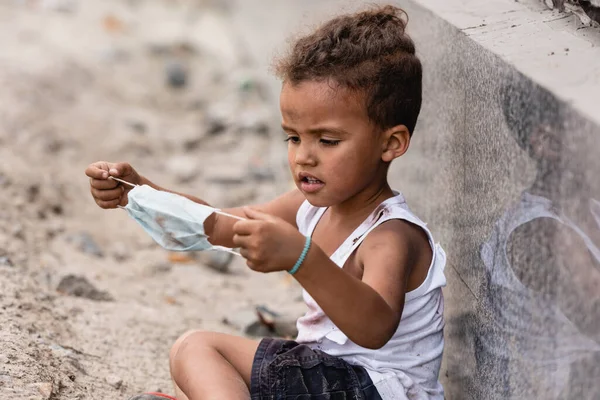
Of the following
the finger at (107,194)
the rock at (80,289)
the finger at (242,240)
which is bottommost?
the rock at (80,289)

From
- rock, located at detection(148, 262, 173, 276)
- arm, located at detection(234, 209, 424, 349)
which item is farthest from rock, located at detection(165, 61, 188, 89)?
arm, located at detection(234, 209, 424, 349)

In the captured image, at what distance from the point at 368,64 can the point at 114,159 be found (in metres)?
3.73

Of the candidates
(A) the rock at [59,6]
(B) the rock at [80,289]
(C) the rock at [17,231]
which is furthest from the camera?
(A) the rock at [59,6]

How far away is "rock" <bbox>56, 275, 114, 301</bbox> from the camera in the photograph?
3594 mm

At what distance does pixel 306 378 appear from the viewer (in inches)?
95.2

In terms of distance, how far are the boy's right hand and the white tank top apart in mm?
698

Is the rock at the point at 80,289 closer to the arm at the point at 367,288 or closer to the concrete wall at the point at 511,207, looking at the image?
the concrete wall at the point at 511,207

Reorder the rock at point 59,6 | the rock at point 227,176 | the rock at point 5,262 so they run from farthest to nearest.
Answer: the rock at point 59,6
the rock at point 227,176
the rock at point 5,262

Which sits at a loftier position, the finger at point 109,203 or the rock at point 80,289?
the finger at point 109,203

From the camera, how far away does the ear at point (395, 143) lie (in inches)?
96.0

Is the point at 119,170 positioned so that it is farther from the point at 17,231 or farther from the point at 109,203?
the point at 17,231

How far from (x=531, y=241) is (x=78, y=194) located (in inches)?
142

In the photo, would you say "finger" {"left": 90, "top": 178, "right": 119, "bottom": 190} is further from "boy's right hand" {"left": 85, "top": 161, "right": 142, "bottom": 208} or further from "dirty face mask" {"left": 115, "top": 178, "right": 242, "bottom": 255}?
"dirty face mask" {"left": 115, "top": 178, "right": 242, "bottom": 255}

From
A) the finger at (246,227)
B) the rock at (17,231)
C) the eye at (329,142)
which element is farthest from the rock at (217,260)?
the finger at (246,227)
